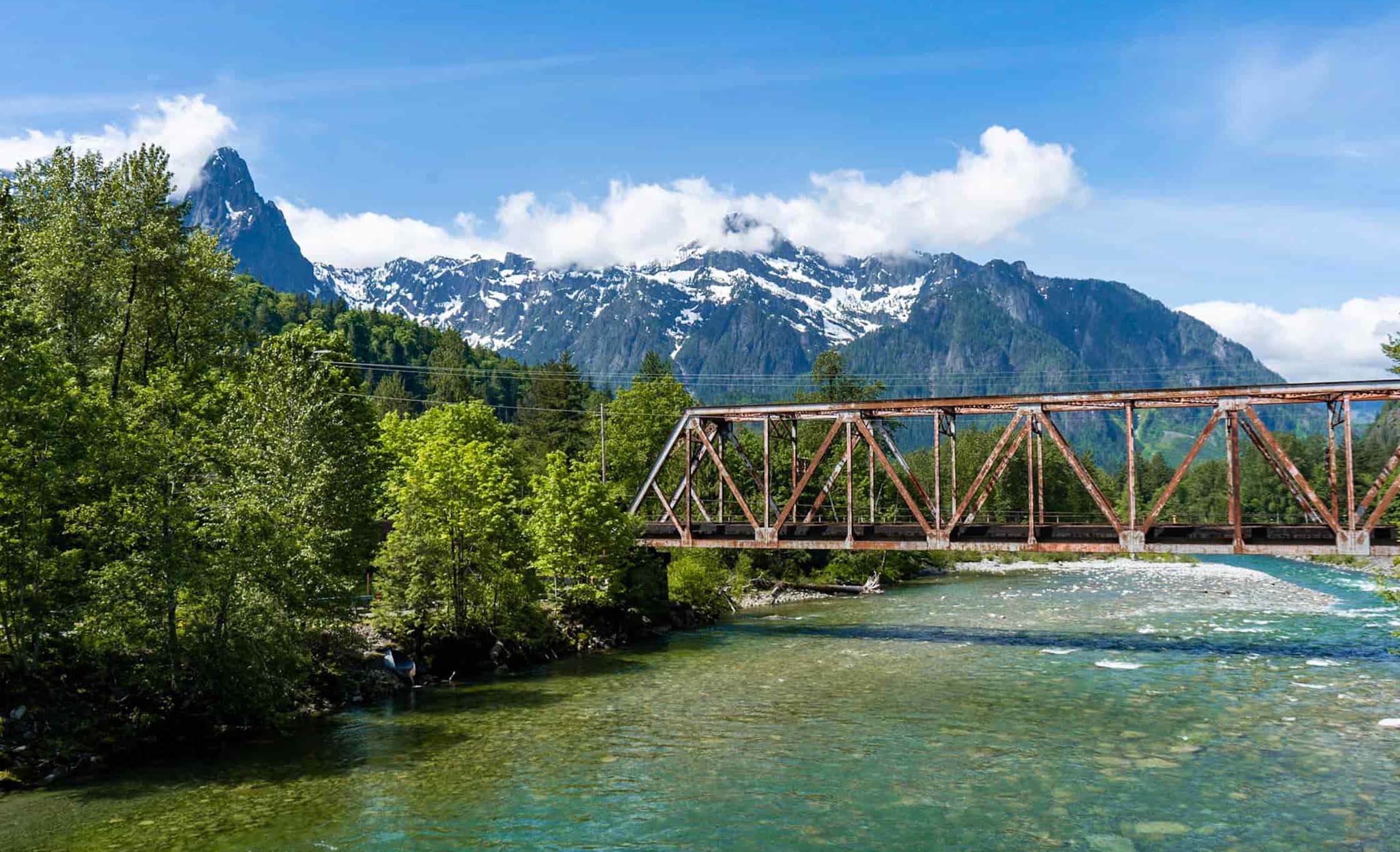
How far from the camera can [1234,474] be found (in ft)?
123

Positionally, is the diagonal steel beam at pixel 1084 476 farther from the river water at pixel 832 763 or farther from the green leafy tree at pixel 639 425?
the green leafy tree at pixel 639 425

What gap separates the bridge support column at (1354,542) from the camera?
35312 mm

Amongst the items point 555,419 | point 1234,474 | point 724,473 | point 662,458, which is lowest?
point 1234,474

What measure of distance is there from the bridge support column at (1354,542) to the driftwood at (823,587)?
35638 millimetres

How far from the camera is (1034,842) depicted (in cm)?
1894

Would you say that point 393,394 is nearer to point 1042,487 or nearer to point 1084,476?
point 1042,487

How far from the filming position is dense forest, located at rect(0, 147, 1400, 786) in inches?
1022

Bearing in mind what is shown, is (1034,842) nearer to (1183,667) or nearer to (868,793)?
(868,793)

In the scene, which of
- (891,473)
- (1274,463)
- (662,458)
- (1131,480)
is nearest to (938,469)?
(891,473)

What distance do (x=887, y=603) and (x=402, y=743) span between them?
129 ft

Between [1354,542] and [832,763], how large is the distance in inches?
908

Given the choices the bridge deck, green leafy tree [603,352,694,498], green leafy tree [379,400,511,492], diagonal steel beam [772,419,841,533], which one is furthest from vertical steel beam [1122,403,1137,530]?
green leafy tree [603,352,694,498]

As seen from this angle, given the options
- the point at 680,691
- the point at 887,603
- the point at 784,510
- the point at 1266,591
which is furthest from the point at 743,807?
the point at 1266,591

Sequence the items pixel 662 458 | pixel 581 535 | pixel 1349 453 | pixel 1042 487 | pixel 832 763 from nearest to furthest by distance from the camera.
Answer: pixel 832 763 < pixel 1349 453 < pixel 1042 487 < pixel 581 535 < pixel 662 458
